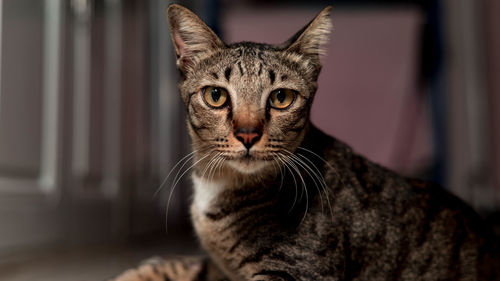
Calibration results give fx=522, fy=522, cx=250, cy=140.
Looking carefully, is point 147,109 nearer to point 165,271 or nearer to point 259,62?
point 165,271

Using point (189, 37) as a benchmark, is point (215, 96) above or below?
below

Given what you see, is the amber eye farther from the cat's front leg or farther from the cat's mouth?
the cat's front leg

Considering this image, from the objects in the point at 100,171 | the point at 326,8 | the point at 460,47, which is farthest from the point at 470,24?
the point at 326,8

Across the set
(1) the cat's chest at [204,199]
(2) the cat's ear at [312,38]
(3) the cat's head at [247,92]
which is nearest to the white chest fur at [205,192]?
(1) the cat's chest at [204,199]

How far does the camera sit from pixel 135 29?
2811mm

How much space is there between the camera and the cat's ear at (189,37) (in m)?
0.82

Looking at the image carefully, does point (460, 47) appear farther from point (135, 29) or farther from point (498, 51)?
point (135, 29)

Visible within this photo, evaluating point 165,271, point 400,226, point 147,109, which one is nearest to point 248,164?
point 400,226

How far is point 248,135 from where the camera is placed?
3.00 feet

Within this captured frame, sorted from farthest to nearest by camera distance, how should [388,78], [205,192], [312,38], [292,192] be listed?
[388,78] < [205,192] < [292,192] < [312,38]

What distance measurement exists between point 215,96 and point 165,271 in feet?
1.66

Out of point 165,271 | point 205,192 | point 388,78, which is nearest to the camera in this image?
point 205,192

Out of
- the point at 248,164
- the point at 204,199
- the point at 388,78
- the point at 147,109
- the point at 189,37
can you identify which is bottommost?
the point at 147,109

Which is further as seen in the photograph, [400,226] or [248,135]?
[400,226]
